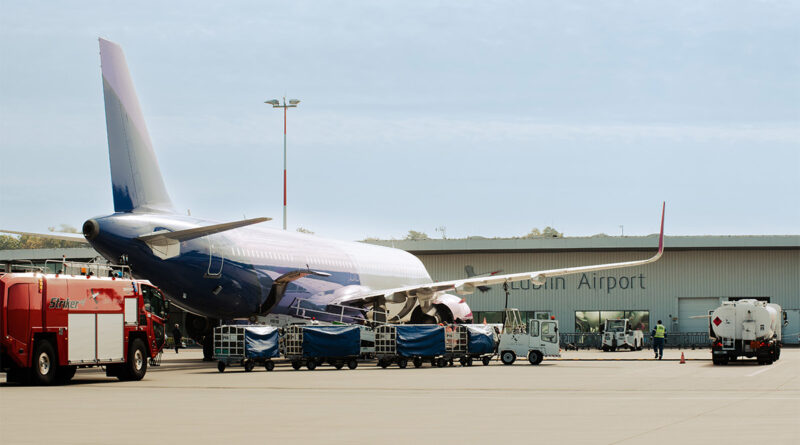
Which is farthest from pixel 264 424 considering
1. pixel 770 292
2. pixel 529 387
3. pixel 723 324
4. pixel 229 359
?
pixel 770 292

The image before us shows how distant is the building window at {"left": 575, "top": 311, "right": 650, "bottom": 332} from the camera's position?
69438 mm

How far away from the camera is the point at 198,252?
3338 centimetres

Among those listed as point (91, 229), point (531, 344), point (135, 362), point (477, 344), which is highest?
point (91, 229)

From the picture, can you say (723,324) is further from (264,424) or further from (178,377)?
(264,424)

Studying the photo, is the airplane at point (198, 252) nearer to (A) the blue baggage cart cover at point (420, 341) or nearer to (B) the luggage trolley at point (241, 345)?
(B) the luggage trolley at point (241, 345)

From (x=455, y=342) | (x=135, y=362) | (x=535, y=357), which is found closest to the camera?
(x=135, y=362)

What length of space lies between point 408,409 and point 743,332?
24035 mm

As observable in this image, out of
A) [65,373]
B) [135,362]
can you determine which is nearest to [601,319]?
[135,362]

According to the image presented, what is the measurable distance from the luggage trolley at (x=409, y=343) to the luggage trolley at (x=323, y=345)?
118 cm

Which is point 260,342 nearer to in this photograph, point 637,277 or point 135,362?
point 135,362

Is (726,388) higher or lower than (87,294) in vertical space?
lower

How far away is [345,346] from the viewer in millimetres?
34125

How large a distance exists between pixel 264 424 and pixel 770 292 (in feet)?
194

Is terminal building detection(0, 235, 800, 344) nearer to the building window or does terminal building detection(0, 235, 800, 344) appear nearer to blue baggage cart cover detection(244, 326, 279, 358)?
the building window
